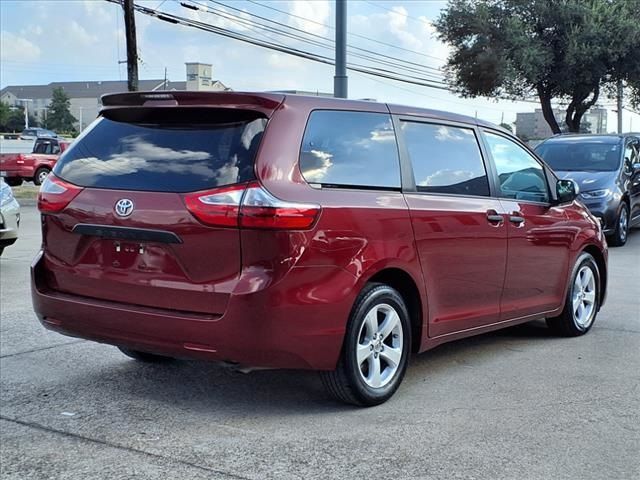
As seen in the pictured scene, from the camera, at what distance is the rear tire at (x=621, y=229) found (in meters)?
12.8

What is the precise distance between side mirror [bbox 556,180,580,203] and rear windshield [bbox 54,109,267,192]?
3.02 meters

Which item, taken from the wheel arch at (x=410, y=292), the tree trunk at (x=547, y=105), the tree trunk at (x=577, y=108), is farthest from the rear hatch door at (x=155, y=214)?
the tree trunk at (x=577, y=108)

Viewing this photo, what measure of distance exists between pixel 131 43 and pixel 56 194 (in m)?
20.8

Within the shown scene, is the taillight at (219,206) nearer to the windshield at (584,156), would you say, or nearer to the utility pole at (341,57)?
the utility pole at (341,57)

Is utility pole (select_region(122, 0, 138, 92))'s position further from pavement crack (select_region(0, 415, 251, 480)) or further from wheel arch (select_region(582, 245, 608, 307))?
pavement crack (select_region(0, 415, 251, 480))

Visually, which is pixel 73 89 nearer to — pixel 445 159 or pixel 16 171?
pixel 16 171

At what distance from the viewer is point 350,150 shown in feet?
15.0

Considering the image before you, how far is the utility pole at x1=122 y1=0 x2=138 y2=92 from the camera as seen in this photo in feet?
79.0

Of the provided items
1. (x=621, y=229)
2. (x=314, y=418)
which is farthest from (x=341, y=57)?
(x=314, y=418)

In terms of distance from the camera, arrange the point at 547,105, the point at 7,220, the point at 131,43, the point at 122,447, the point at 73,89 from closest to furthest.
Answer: the point at 122,447 → the point at 7,220 → the point at 131,43 → the point at 547,105 → the point at 73,89

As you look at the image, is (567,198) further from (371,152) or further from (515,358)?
(371,152)

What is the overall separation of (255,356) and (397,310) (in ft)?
3.35

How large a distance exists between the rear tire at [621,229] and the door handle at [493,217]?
315 inches

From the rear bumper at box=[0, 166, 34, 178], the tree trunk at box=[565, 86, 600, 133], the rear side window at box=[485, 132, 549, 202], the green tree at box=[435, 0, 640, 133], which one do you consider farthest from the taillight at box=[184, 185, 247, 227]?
the tree trunk at box=[565, 86, 600, 133]
